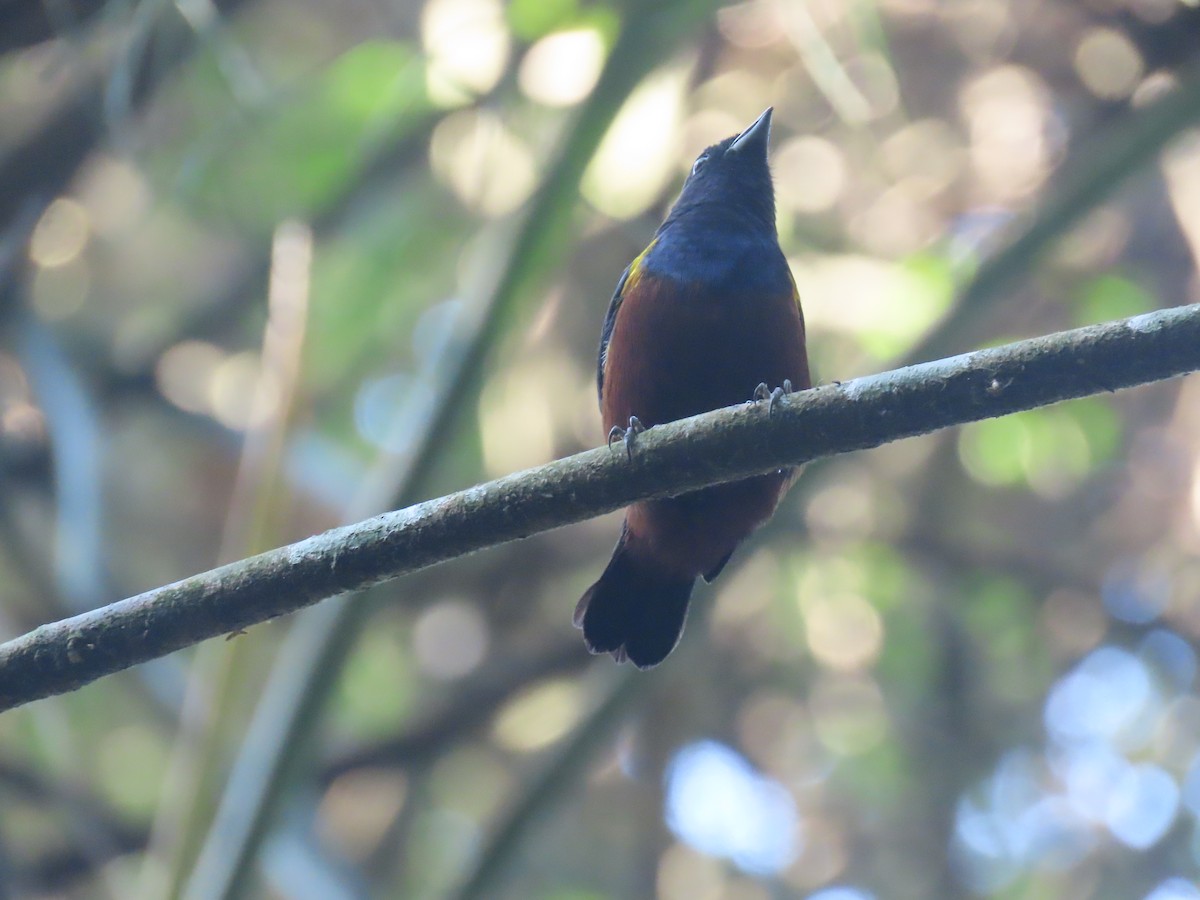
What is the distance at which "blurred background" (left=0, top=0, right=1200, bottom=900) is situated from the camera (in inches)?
207

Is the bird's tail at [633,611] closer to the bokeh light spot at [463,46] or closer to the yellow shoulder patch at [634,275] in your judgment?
the yellow shoulder patch at [634,275]

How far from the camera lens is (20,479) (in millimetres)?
5816

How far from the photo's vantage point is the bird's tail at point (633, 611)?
140 inches

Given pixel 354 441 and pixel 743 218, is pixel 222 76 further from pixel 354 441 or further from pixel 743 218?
pixel 354 441

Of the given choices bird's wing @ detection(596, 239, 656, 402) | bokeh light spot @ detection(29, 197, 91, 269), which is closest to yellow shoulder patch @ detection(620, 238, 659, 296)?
bird's wing @ detection(596, 239, 656, 402)

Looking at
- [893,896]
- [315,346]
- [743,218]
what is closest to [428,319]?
[315,346]

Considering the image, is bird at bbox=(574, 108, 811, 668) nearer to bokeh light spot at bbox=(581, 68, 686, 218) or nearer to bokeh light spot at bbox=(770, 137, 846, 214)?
bokeh light spot at bbox=(581, 68, 686, 218)

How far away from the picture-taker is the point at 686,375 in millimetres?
3355

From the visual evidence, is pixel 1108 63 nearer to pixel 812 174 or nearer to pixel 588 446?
pixel 812 174

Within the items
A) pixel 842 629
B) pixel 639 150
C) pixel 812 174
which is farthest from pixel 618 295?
pixel 842 629

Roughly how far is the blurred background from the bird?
1.03 meters

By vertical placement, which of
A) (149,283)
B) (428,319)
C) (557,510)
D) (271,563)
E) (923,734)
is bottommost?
(923,734)

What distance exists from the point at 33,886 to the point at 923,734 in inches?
185

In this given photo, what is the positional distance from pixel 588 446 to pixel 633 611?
9.22ft
